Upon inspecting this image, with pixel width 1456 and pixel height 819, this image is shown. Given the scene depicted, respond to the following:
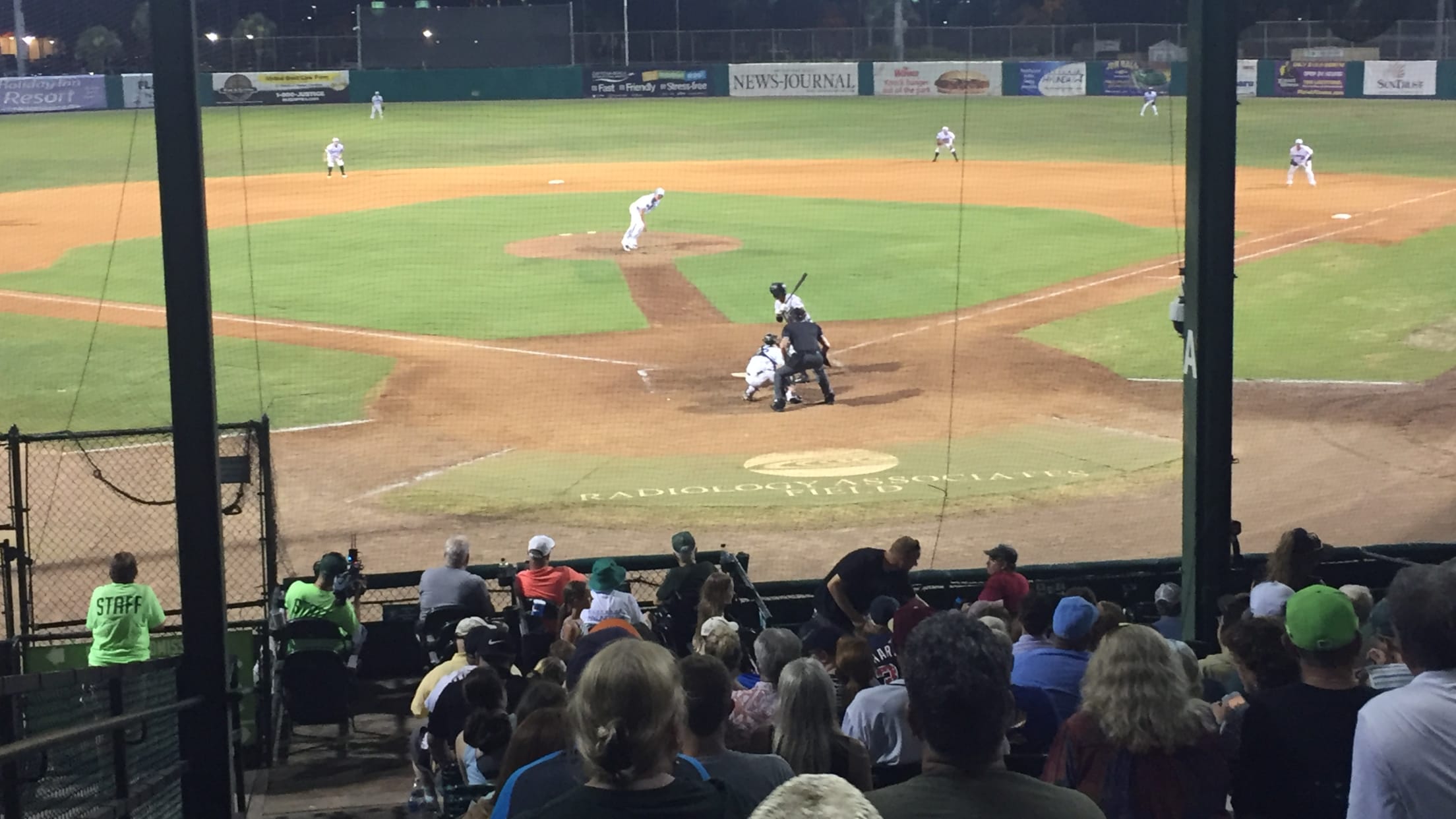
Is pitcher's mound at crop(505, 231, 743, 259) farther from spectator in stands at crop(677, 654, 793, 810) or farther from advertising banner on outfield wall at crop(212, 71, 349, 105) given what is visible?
spectator in stands at crop(677, 654, 793, 810)

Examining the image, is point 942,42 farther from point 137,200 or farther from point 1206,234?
point 1206,234

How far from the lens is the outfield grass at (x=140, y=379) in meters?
20.2

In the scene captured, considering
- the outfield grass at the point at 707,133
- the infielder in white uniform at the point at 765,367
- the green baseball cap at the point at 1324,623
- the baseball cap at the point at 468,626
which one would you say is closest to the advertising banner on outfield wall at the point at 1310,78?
the outfield grass at the point at 707,133

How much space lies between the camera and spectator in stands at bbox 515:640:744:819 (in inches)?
123

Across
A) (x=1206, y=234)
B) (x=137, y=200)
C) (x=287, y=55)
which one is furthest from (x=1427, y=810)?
(x=287, y=55)

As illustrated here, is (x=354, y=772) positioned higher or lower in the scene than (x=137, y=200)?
lower

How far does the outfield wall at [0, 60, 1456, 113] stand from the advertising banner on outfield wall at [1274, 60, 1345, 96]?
32mm

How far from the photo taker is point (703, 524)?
50.3 feet

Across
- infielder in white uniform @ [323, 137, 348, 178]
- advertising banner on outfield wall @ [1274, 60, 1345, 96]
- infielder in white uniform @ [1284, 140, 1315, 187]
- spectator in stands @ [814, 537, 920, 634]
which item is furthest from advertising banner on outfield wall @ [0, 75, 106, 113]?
spectator in stands @ [814, 537, 920, 634]

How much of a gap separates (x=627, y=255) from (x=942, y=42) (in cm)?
2911

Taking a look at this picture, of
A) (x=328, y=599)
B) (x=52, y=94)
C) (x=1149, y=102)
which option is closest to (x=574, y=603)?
(x=328, y=599)

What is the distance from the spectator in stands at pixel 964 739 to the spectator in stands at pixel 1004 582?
5.57 meters

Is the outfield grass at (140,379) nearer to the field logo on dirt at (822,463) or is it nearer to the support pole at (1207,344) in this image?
the field logo on dirt at (822,463)

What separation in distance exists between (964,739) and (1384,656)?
3.93 m
